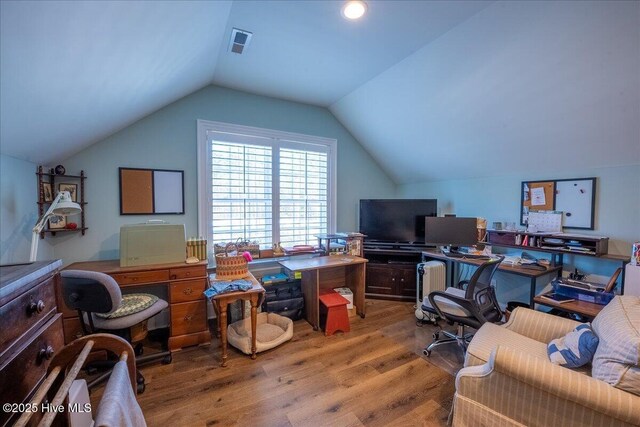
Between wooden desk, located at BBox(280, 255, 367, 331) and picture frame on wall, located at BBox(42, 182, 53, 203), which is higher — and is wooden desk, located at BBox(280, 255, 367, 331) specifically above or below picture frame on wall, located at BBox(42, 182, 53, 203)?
below

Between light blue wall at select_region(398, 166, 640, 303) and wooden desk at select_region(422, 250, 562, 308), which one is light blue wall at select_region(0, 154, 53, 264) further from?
light blue wall at select_region(398, 166, 640, 303)

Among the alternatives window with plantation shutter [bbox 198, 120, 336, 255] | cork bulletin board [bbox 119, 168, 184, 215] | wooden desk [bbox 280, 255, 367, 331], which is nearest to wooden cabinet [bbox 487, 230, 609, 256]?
wooden desk [bbox 280, 255, 367, 331]

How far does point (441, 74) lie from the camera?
2.54m

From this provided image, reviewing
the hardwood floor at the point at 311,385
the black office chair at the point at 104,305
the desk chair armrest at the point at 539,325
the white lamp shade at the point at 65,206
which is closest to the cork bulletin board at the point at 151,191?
the white lamp shade at the point at 65,206

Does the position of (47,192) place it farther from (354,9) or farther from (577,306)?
(577,306)

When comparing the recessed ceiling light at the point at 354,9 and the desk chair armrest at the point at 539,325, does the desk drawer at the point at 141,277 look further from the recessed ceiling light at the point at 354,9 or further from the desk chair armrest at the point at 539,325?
the desk chair armrest at the point at 539,325

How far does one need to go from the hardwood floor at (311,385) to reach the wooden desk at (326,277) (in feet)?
1.26

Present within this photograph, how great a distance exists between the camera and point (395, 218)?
3881 millimetres

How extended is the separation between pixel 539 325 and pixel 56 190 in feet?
13.9

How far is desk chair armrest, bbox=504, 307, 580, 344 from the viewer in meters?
1.82

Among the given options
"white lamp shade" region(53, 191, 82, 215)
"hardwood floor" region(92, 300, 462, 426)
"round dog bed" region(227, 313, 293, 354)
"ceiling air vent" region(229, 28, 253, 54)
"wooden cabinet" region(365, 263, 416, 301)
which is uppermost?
"ceiling air vent" region(229, 28, 253, 54)

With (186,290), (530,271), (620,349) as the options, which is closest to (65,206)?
(186,290)

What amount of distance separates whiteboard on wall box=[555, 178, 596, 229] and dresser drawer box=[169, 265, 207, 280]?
3723mm

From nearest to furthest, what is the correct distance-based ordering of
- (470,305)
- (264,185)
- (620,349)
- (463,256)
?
1. (620,349)
2. (470,305)
3. (463,256)
4. (264,185)
